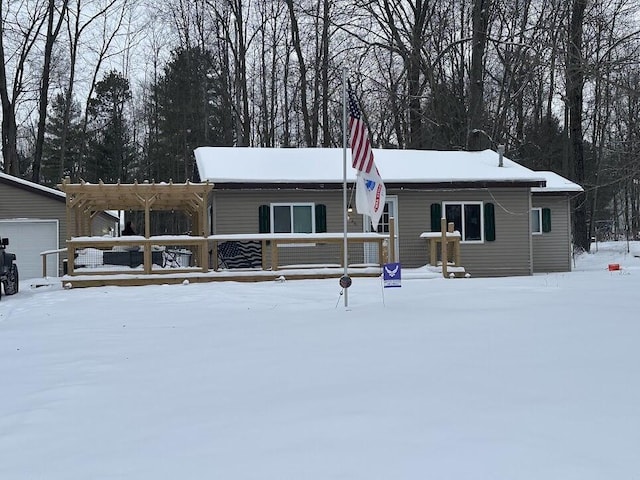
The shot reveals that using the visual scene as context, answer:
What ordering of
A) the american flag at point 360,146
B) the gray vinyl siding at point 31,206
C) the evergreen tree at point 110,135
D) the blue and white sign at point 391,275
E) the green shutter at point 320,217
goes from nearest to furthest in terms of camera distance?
the american flag at point 360,146
the blue and white sign at point 391,275
the green shutter at point 320,217
the gray vinyl siding at point 31,206
the evergreen tree at point 110,135

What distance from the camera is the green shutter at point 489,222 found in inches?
651

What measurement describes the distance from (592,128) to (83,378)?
35492 millimetres

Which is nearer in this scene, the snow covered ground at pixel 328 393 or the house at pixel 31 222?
the snow covered ground at pixel 328 393

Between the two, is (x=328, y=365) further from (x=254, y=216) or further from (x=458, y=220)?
(x=458, y=220)

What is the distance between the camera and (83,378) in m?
5.05

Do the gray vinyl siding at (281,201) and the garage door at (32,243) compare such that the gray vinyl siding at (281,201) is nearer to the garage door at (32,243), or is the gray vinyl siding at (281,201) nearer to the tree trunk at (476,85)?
the garage door at (32,243)

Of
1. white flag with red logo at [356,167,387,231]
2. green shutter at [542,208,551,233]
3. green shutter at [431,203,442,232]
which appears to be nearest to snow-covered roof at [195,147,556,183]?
green shutter at [431,203,442,232]

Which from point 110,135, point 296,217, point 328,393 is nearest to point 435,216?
point 296,217

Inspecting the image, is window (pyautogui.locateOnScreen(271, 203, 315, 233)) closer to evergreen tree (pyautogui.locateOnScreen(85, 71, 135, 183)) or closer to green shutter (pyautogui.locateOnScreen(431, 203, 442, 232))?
green shutter (pyautogui.locateOnScreen(431, 203, 442, 232))

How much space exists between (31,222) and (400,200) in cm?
1126

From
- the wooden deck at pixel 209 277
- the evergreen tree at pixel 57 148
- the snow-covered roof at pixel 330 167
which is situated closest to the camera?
the wooden deck at pixel 209 277

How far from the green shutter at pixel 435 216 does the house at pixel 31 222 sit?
1087 centimetres

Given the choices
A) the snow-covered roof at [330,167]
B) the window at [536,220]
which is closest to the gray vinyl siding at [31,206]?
the snow-covered roof at [330,167]

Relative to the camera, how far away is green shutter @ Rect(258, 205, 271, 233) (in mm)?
15484
